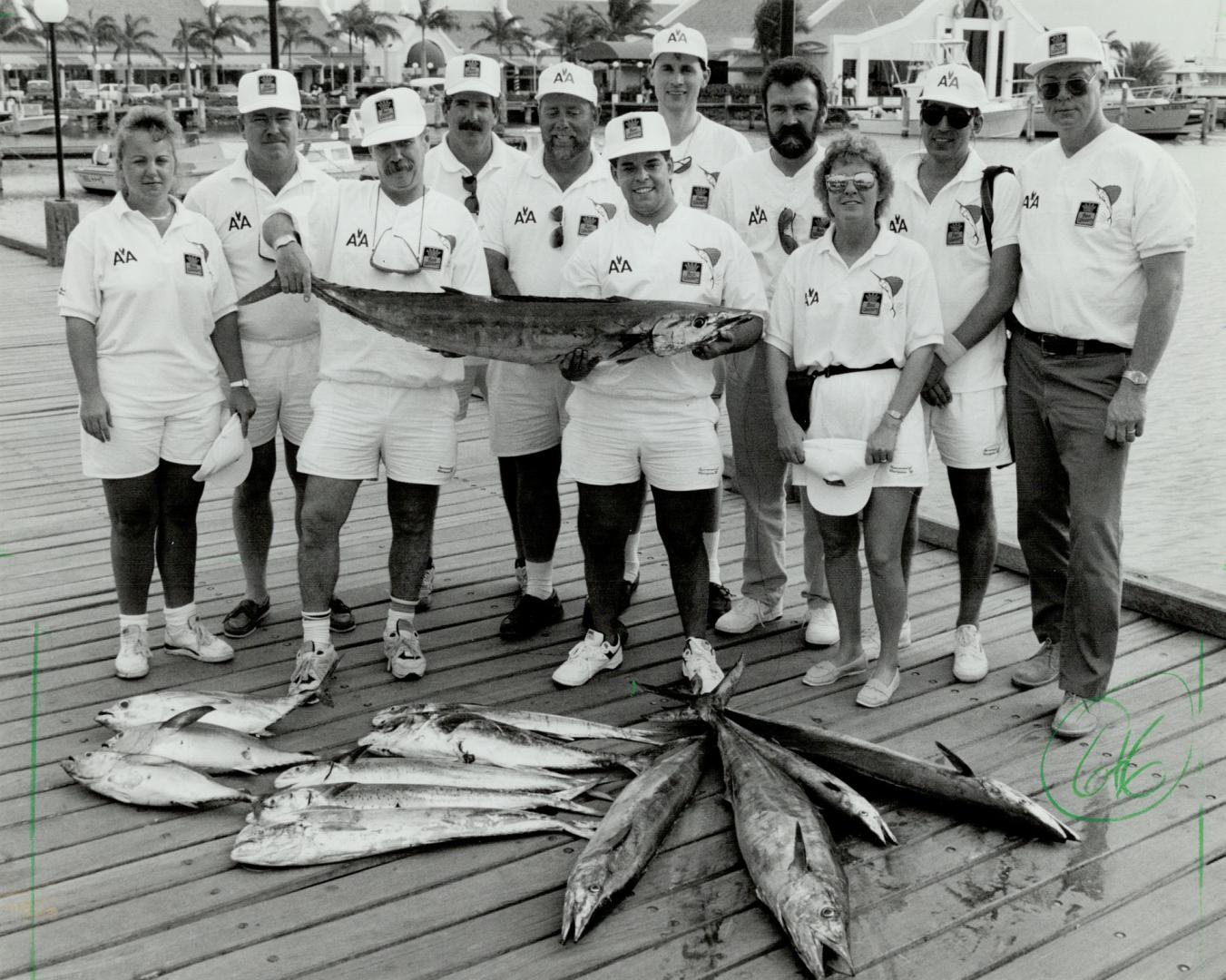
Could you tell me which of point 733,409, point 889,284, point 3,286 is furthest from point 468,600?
point 3,286

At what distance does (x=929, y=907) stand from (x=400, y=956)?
1435 mm

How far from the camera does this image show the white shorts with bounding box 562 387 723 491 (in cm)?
508

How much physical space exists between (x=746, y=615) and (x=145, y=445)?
2.52 metres

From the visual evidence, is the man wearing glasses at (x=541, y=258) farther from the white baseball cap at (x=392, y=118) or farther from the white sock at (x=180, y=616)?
the white sock at (x=180, y=616)

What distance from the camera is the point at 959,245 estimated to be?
5.11m

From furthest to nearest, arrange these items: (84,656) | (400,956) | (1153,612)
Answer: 1. (1153,612)
2. (84,656)
3. (400,956)

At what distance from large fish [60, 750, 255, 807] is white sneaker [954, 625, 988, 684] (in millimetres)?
2681

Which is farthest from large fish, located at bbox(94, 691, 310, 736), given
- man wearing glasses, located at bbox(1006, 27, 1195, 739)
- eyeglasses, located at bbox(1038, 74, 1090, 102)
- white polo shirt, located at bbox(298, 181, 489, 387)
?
eyeglasses, located at bbox(1038, 74, 1090, 102)

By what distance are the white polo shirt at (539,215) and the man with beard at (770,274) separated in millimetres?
573

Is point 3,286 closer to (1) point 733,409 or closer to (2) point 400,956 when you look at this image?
(1) point 733,409

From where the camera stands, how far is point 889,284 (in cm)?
489

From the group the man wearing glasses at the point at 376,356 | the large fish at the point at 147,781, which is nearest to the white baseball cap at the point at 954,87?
the man wearing glasses at the point at 376,356

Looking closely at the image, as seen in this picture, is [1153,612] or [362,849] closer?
[362,849]

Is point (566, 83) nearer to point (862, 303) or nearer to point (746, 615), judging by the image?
point (862, 303)
